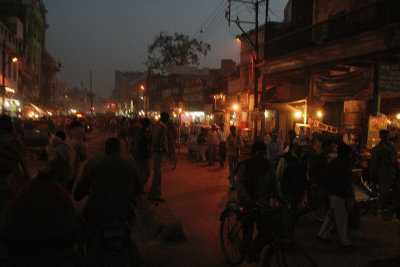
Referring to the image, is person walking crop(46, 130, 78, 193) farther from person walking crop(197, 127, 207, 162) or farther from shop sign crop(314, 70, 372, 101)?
person walking crop(197, 127, 207, 162)

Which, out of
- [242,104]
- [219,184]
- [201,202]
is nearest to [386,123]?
[219,184]

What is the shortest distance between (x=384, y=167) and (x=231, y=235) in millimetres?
4702

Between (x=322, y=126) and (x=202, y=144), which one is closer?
(x=322, y=126)

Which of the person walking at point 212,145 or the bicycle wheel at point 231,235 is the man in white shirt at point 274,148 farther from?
the person walking at point 212,145

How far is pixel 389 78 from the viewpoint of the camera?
10.5m

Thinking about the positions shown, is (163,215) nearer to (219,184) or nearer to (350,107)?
(219,184)

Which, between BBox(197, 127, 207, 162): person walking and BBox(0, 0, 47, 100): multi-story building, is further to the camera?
BBox(0, 0, 47, 100): multi-story building

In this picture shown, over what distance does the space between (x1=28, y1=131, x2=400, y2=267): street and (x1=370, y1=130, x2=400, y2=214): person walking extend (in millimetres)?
572

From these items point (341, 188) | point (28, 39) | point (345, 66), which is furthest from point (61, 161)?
point (28, 39)

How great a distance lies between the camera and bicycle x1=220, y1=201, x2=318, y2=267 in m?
3.58

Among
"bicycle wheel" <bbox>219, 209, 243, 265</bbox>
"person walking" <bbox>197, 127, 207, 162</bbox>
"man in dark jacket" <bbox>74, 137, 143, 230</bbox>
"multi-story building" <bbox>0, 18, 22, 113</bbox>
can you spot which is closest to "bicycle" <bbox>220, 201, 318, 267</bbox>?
"bicycle wheel" <bbox>219, 209, 243, 265</bbox>

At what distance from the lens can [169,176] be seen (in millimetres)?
12469

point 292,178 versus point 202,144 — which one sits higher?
point 292,178

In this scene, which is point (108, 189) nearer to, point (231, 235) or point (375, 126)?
point (231, 235)
